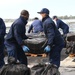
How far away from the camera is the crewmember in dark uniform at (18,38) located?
820 cm

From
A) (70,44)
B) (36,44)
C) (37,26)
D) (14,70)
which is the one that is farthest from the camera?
(37,26)

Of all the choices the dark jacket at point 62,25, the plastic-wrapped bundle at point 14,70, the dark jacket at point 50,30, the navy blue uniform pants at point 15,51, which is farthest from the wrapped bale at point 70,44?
the plastic-wrapped bundle at point 14,70

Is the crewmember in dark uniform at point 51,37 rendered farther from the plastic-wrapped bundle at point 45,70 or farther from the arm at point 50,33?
the plastic-wrapped bundle at point 45,70

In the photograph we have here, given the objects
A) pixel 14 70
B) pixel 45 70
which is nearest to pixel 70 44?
pixel 45 70

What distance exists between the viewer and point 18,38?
816 cm

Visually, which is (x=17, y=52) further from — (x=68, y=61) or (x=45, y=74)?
(x=68, y=61)

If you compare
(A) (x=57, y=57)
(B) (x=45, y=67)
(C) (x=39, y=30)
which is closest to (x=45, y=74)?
(B) (x=45, y=67)

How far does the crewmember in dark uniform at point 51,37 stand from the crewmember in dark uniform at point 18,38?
1.50 feet

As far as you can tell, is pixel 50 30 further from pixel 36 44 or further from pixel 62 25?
pixel 62 25

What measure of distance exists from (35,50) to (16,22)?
12.6ft

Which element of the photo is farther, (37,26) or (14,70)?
(37,26)

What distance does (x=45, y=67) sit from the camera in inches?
290

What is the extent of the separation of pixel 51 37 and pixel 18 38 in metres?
0.79

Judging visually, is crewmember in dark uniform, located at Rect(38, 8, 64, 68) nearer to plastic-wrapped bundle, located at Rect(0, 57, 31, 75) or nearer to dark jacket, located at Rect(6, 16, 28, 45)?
dark jacket, located at Rect(6, 16, 28, 45)
